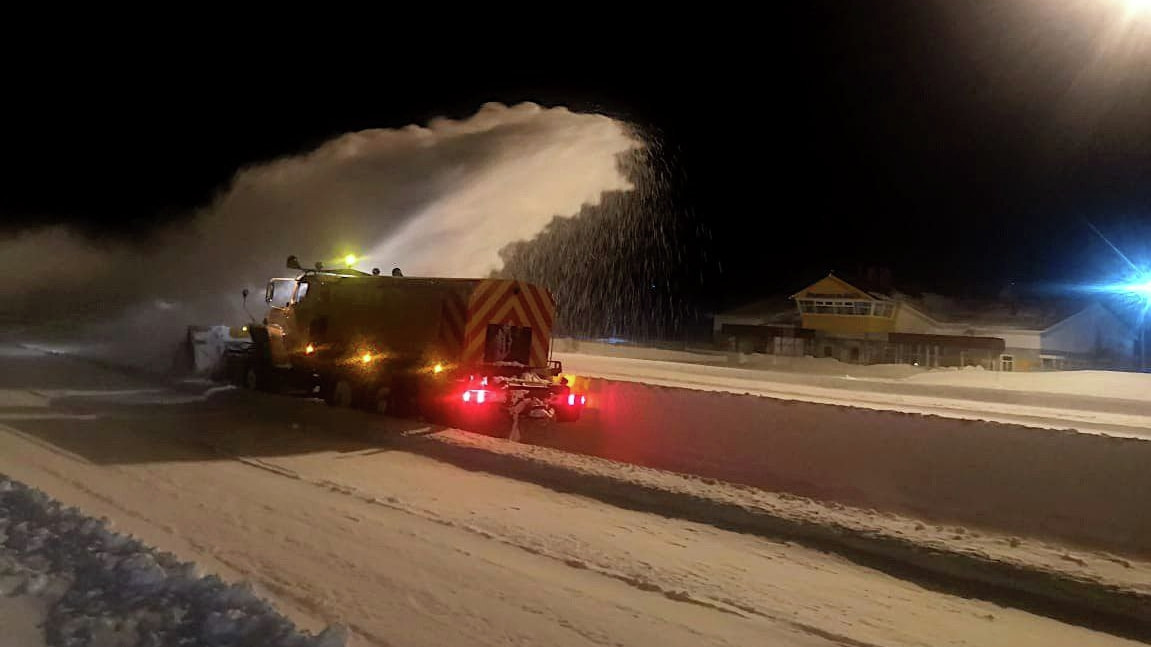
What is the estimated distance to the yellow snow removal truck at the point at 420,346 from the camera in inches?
590

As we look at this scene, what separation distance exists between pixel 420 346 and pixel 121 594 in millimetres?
10252

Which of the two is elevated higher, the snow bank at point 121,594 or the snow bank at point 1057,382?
the snow bank at point 1057,382

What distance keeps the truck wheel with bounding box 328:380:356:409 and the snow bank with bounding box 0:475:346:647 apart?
9.69 metres

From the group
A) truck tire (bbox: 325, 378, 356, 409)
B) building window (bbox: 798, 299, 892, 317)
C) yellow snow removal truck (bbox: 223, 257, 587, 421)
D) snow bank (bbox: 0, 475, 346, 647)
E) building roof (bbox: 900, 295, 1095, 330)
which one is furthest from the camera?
building window (bbox: 798, 299, 892, 317)

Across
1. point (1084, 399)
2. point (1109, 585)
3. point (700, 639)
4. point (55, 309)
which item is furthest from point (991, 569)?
point (55, 309)

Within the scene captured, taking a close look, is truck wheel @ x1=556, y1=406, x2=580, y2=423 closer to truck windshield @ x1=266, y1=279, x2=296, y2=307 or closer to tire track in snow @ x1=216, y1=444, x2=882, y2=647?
tire track in snow @ x1=216, y1=444, x2=882, y2=647

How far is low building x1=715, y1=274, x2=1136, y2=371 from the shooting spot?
1729 inches

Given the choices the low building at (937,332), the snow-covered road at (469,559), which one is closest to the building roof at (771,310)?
the low building at (937,332)

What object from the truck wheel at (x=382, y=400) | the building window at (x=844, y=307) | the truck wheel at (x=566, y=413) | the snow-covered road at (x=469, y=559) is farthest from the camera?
the building window at (x=844, y=307)

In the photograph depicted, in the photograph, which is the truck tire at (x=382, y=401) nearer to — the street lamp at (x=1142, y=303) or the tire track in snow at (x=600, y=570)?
the tire track in snow at (x=600, y=570)

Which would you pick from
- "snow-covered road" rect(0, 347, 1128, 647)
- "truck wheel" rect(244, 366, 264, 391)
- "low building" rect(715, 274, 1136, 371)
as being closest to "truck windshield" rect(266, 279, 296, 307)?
"truck wheel" rect(244, 366, 264, 391)

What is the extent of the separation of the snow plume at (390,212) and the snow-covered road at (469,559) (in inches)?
391

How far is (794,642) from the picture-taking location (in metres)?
5.68

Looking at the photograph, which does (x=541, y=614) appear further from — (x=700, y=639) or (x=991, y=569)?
(x=991, y=569)
